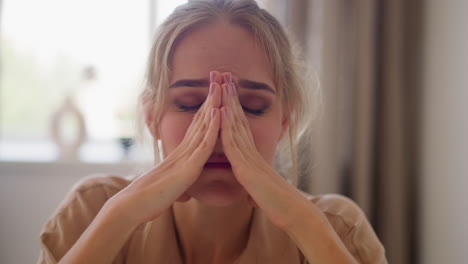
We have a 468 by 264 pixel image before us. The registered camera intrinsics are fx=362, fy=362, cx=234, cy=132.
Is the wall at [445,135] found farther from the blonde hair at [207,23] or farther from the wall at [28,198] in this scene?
the wall at [28,198]

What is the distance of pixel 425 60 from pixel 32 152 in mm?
2192

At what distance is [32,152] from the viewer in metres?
2.19

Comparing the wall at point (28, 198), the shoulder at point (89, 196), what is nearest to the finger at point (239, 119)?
the shoulder at point (89, 196)

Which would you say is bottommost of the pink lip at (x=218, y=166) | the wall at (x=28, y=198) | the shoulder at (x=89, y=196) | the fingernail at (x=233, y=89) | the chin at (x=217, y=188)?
the wall at (x=28, y=198)

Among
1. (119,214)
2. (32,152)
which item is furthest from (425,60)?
(32,152)

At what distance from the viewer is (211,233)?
0.92 metres

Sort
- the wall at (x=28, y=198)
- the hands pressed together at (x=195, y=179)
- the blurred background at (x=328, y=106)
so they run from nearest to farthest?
1. the hands pressed together at (x=195, y=179)
2. the blurred background at (x=328, y=106)
3. the wall at (x=28, y=198)

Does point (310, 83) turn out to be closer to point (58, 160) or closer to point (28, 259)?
point (58, 160)

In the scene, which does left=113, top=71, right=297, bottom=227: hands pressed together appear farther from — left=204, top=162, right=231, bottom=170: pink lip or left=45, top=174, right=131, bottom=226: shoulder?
left=45, top=174, right=131, bottom=226: shoulder

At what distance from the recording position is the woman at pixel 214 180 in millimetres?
711

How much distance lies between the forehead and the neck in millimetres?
337

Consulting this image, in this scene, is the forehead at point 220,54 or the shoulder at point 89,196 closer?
the forehead at point 220,54

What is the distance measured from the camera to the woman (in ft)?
2.33

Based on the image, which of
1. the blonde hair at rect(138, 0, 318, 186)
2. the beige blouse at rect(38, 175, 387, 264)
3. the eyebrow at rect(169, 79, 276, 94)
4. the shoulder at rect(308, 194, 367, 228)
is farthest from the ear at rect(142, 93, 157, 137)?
the shoulder at rect(308, 194, 367, 228)
